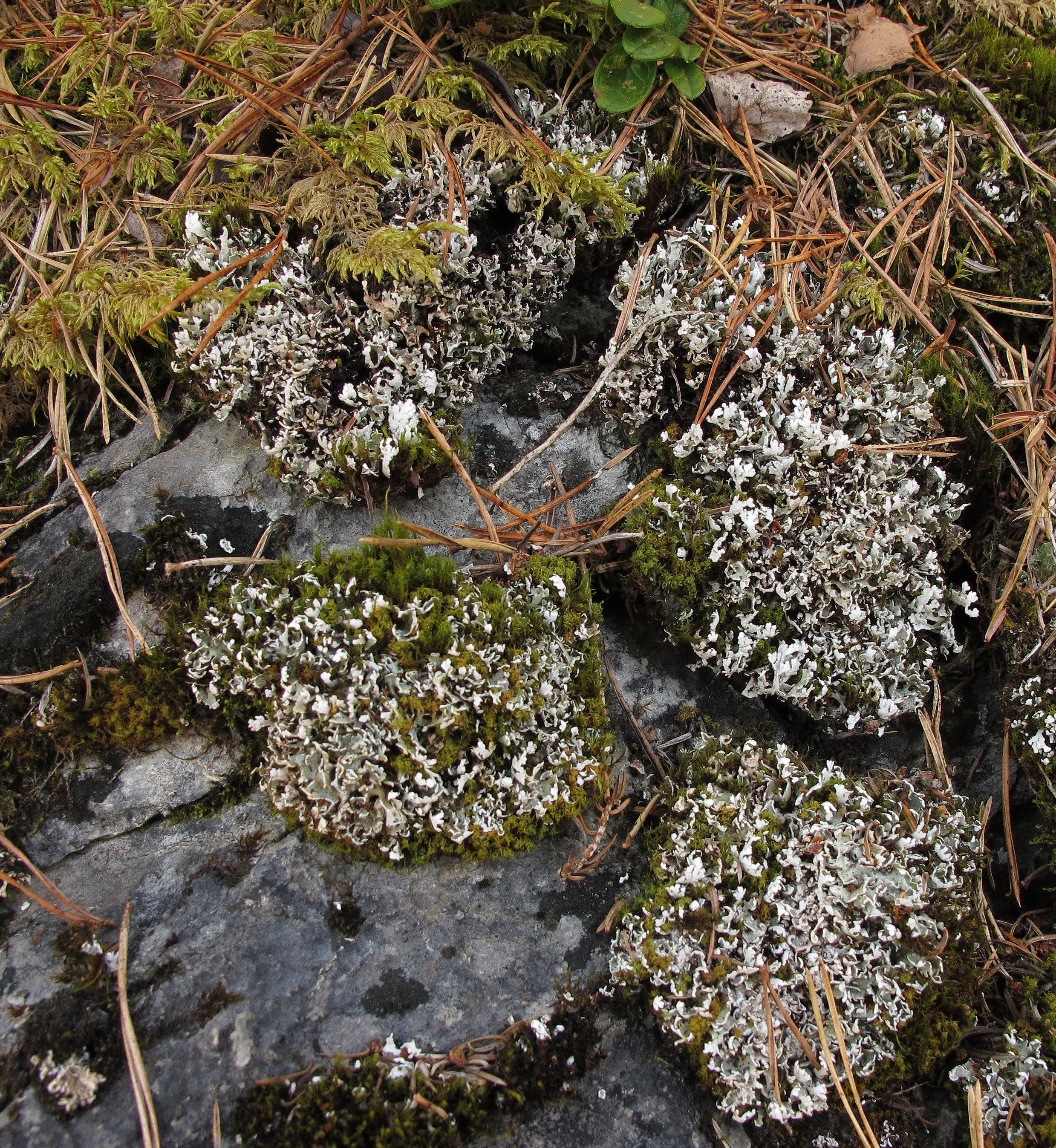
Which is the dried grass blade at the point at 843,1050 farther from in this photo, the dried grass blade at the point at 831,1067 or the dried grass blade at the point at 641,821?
the dried grass blade at the point at 641,821

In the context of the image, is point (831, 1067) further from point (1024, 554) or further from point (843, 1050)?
point (1024, 554)

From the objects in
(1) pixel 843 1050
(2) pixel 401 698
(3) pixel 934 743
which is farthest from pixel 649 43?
(1) pixel 843 1050

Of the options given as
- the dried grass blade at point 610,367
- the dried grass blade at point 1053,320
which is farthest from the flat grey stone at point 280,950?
the dried grass blade at point 1053,320

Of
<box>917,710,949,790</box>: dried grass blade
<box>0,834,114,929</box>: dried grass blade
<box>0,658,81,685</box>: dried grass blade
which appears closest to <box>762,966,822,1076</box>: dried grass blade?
<box>917,710,949,790</box>: dried grass blade

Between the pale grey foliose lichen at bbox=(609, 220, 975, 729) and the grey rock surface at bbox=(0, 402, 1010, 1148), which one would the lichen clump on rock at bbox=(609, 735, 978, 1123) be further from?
the pale grey foliose lichen at bbox=(609, 220, 975, 729)

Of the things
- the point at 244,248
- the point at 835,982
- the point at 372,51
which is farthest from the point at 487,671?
the point at 372,51
